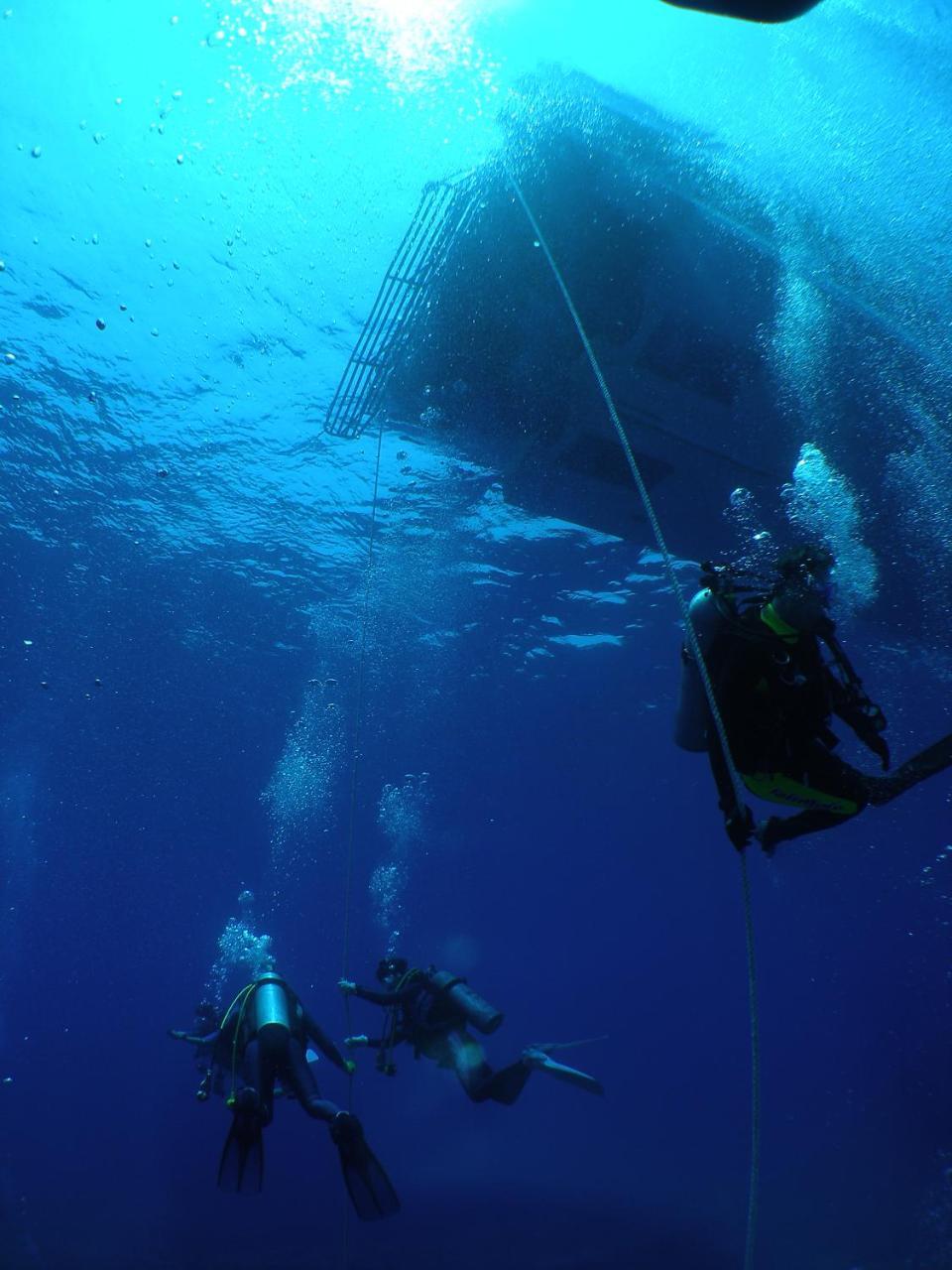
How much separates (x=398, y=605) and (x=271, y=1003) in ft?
50.1

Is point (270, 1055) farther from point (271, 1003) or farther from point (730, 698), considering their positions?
point (730, 698)

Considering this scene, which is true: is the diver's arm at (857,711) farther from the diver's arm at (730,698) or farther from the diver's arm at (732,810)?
the diver's arm at (732,810)

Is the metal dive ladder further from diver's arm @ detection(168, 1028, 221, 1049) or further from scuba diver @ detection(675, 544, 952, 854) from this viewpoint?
diver's arm @ detection(168, 1028, 221, 1049)

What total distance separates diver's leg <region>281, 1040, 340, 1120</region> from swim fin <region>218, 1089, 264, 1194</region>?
0.38 m

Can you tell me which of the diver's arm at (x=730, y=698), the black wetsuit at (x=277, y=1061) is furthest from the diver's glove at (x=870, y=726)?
the black wetsuit at (x=277, y=1061)

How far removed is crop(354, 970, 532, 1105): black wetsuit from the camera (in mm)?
8125

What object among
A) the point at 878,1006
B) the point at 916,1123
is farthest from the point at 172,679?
the point at 878,1006

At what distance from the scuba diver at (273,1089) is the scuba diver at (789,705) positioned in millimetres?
4755

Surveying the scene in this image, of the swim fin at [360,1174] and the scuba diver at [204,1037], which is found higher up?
the swim fin at [360,1174]

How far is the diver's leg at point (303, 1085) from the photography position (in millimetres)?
6586

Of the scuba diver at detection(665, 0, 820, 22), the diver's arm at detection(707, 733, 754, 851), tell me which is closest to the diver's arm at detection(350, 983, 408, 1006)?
the diver's arm at detection(707, 733, 754, 851)

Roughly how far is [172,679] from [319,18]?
2300 cm

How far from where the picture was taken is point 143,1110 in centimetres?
4619

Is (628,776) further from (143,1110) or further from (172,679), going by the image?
(143,1110)
